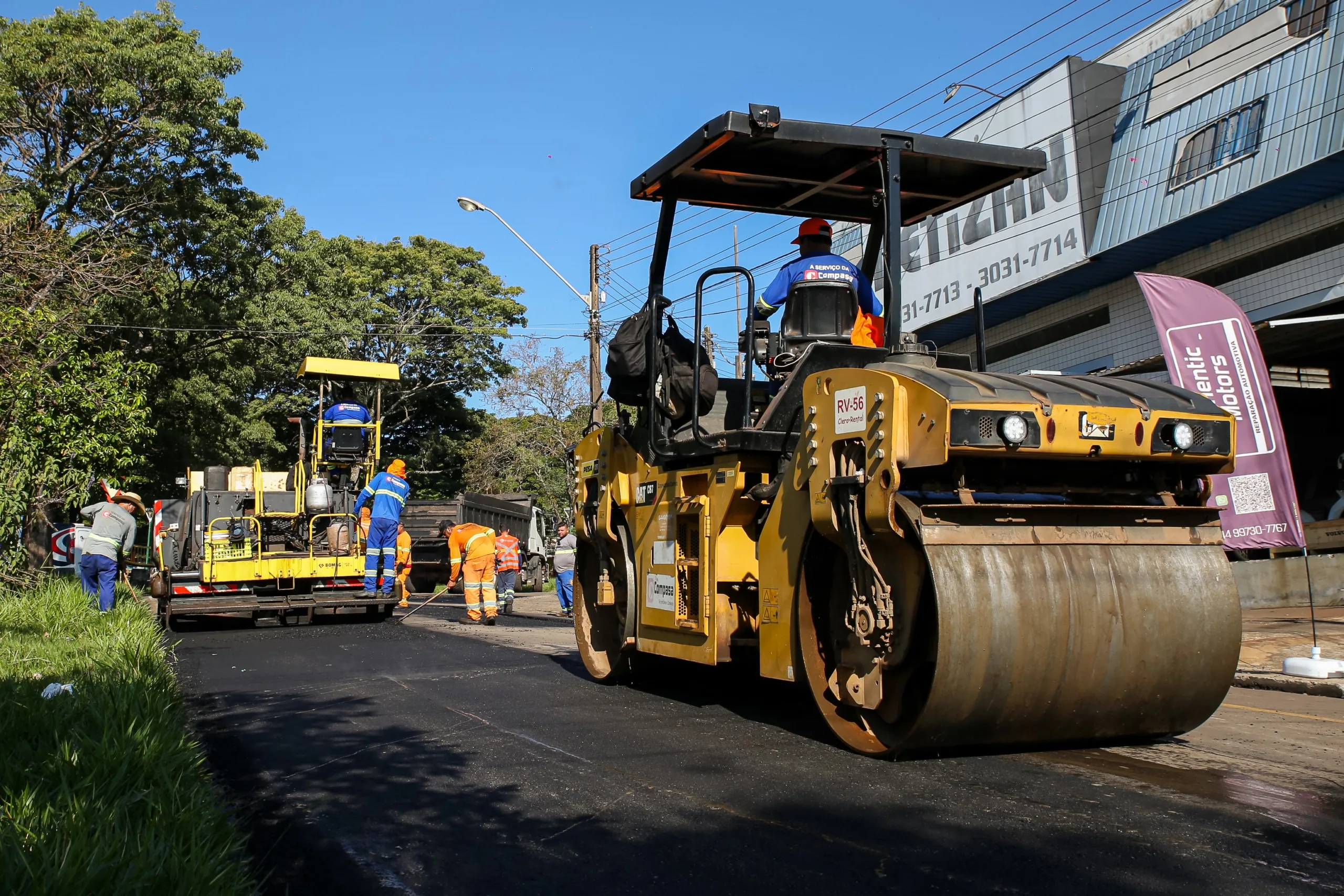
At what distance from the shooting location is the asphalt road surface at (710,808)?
11.2ft

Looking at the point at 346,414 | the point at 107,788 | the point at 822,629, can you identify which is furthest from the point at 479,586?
the point at 107,788

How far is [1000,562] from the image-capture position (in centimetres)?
457

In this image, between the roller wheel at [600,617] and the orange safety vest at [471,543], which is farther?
the orange safety vest at [471,543]

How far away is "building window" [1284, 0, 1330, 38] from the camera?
12.7m

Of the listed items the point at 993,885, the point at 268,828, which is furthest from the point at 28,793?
the point at 993,885

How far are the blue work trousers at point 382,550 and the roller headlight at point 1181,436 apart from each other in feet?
34.4

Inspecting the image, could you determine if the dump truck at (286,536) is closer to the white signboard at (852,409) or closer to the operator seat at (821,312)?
the operator seat at (821,312)

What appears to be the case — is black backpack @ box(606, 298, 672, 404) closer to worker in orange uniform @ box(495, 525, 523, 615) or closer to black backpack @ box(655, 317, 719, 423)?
black backpack @ box(655, 317, 719, 423)

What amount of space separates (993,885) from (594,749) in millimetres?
2471

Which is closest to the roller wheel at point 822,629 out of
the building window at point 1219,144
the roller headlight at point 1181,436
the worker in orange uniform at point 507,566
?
the roller headlight at point 1181,436

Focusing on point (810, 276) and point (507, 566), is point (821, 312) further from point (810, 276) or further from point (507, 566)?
point (507, 566)

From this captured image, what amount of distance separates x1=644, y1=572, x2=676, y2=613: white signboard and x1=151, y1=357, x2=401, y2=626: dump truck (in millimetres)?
7881

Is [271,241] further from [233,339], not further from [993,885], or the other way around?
[993,885]

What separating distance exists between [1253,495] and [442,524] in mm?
18049
